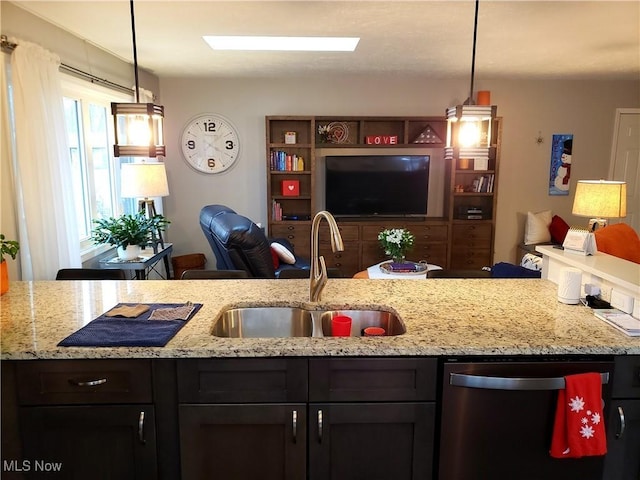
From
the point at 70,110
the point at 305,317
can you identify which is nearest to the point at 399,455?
the point at 305,317

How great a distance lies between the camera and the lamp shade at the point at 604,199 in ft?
12.8

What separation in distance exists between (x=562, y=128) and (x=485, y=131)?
430 cm

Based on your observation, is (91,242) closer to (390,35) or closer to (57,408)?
(57,408)

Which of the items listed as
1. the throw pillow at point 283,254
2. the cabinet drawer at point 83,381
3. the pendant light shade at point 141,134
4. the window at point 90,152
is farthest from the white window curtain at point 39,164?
the throw pillow at point 283,254

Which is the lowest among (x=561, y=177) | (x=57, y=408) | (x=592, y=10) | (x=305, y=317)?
(x=57, y=408)

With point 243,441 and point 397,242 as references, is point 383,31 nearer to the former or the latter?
point 397,242

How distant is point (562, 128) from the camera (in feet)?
18.4

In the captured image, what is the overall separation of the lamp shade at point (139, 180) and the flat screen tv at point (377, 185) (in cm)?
209

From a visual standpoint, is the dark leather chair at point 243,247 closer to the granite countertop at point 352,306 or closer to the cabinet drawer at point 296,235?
the granite countertop at point 352,306

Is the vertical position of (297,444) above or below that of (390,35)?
below

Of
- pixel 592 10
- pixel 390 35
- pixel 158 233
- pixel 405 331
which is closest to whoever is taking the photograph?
pixel 405 331

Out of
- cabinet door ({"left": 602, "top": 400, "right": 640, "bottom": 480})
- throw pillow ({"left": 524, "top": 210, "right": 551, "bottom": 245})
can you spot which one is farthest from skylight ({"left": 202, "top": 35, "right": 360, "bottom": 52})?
throw pillow ({"left": 524, "top": 210, "right": 551, "bottom": 245})

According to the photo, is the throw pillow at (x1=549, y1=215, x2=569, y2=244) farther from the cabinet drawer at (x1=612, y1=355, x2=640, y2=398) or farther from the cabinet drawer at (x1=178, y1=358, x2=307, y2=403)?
the cabinet drawer at (x1=178, y1=358, x2=307, y2=403)

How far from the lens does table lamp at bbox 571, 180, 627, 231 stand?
12.8 ft
